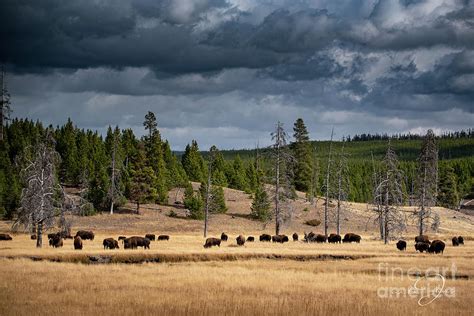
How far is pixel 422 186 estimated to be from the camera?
62.8 m

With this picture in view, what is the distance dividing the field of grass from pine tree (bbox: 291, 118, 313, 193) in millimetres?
64445

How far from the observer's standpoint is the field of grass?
18.5m

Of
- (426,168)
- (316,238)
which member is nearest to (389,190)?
(426,168)

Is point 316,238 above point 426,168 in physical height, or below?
below

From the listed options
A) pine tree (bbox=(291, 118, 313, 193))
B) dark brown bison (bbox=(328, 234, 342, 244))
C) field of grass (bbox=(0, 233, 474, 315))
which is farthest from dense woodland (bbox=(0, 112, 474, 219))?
field of grass (bbox=(0, 233, 474, 315))

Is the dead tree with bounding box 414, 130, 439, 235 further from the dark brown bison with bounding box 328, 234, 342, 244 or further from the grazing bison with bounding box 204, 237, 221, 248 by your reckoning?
the grazing bison with bounding box 204, 237, 221, 248

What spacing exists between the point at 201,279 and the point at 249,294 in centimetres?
419

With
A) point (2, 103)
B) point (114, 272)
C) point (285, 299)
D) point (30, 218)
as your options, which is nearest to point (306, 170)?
point (2, 103)

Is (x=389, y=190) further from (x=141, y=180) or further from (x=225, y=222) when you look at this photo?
(x=141, y=180)

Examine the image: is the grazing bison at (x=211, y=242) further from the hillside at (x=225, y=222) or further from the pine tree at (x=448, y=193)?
the pine tree at (x=448, y=193)

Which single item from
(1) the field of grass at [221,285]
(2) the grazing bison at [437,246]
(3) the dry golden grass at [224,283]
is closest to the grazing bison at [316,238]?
(3) the dry golden grass at [224,283]

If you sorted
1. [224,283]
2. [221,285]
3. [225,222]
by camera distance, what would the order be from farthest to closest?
1. [225,222]
2. [224,283]
3. [221,285]

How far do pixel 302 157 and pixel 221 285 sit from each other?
78624mm

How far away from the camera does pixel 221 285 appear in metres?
23.6
